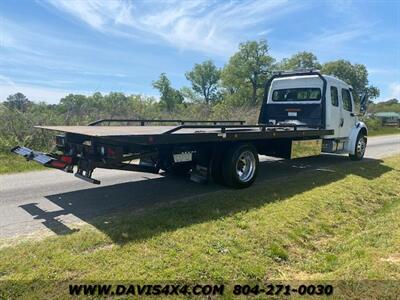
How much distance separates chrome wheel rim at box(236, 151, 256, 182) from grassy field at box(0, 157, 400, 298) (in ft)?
1.75

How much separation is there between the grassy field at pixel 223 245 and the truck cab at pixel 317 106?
4.01m

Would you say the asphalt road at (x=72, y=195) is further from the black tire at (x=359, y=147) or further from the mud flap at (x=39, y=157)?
the black tire at (x=359, y=147)

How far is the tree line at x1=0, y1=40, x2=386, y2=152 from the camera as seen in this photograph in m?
13.7

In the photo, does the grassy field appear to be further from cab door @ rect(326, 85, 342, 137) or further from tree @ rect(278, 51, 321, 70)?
tree @ rect(278, 51, 321, 70)

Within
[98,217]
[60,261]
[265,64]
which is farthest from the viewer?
[265,64]

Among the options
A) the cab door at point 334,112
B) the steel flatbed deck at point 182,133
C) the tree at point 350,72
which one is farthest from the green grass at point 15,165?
the tree at point 350,72

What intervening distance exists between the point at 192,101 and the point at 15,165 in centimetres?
7602

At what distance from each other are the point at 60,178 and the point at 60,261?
483 centimetres

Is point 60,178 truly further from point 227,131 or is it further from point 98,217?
point 227,131

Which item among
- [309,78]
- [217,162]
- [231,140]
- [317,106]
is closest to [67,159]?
[217,162]

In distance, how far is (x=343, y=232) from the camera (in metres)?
5.97

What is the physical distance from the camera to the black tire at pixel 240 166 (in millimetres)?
7309

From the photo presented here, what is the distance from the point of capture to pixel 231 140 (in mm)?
7051

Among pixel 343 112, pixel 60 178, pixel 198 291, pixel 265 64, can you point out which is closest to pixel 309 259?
pixel 198 291
